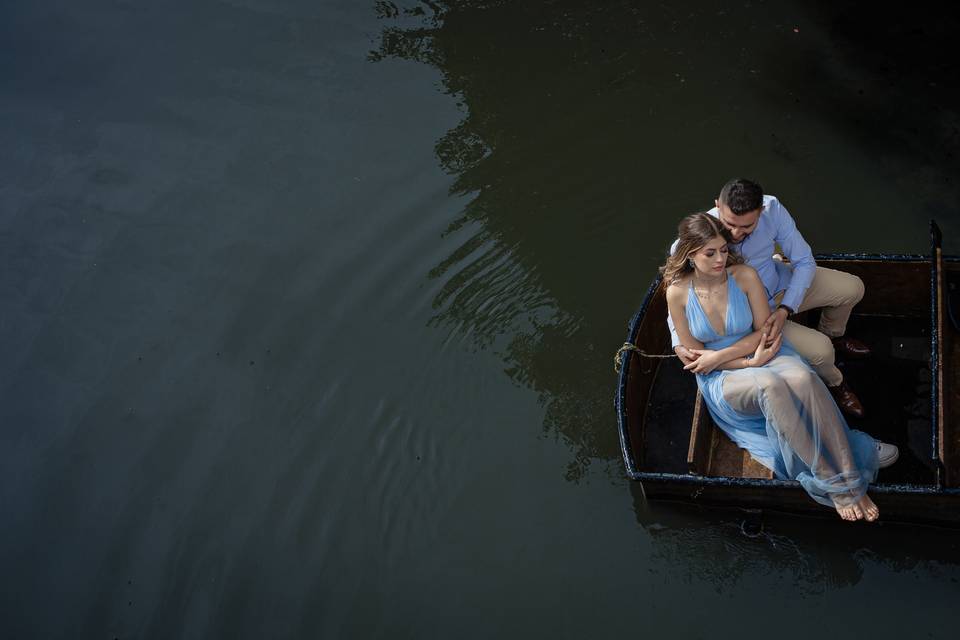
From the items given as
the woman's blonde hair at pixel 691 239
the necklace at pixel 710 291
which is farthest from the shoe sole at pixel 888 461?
the woman's blonde hair at pixel 691 239

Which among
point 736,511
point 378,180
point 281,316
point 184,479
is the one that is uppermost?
point 378,180

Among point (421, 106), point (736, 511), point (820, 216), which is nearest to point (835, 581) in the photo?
point (736, 511)

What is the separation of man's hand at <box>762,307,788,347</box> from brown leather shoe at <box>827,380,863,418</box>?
2.36ft

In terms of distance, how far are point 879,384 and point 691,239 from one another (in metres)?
1.91

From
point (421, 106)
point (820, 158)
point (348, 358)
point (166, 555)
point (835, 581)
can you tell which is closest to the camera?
point (835, 581)

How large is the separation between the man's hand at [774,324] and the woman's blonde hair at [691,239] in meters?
0.44

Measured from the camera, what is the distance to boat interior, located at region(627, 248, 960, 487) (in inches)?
241

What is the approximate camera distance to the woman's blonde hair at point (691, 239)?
5699mm

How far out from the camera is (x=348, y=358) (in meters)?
7.70

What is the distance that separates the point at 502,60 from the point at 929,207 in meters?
4.39

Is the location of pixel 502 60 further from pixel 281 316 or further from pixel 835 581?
pixel 835 581

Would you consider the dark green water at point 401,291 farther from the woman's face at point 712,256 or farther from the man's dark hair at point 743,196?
the man's dark hair at point 743,196

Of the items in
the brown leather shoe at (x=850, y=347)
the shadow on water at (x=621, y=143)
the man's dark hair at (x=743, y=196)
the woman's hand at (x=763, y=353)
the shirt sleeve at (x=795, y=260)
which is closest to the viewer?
the man's dark hair at (x=743, y=196)

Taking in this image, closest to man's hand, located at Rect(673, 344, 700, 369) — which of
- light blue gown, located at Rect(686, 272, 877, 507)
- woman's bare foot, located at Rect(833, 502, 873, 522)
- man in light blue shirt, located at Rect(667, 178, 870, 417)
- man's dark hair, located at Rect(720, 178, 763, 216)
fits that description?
man in light blue shirt, located at Rect(667, 178, 870, 417)
